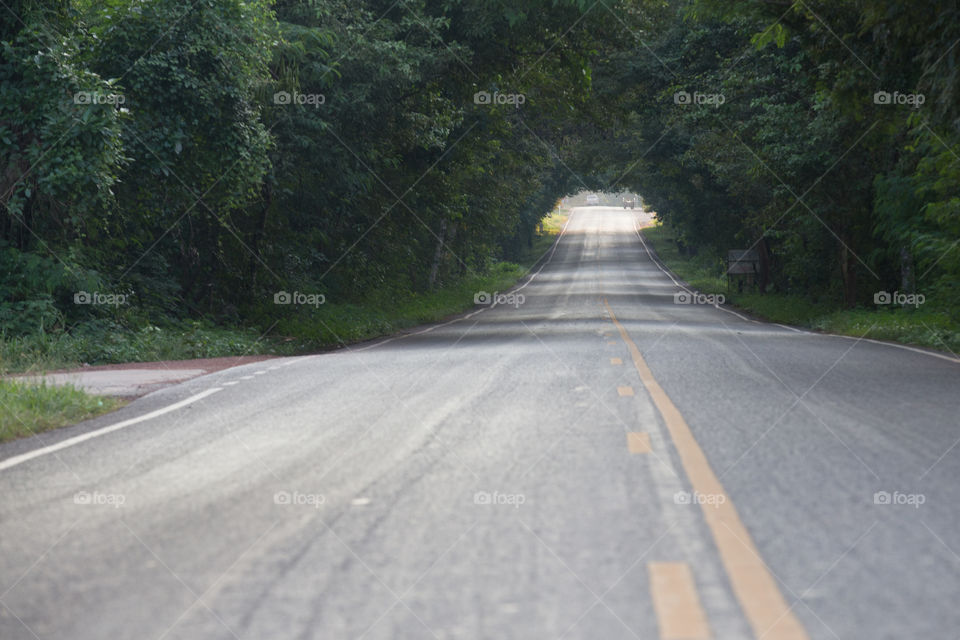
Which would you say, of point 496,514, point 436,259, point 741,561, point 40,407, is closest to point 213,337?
point 40,407

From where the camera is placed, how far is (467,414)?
27.3 ft

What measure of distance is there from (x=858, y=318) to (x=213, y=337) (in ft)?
48.3

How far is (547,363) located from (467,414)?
14.8ft

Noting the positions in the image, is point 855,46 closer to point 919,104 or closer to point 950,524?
point 919,104

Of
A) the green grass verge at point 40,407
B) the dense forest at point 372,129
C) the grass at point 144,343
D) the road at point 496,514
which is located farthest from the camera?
the dense forest at point 372,129

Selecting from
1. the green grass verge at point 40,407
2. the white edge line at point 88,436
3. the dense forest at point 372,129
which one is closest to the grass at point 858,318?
the dense forest at point 372,129

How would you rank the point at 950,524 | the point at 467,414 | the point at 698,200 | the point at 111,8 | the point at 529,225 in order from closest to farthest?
the point at 950,524
the point at 467,414
the point at 111,8
the point at 698,200
the point at 529,225

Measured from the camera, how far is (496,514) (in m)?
4.95

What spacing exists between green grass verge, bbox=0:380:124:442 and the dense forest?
6835 mm

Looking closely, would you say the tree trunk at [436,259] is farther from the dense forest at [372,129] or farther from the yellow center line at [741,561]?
the yellow center line at [741,561]

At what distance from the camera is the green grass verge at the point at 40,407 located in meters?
8.30

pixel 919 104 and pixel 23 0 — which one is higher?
pixel 23 0

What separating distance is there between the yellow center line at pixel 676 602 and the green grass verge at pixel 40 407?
5881 millimetres

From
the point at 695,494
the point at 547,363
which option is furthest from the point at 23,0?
the point at 695,494
